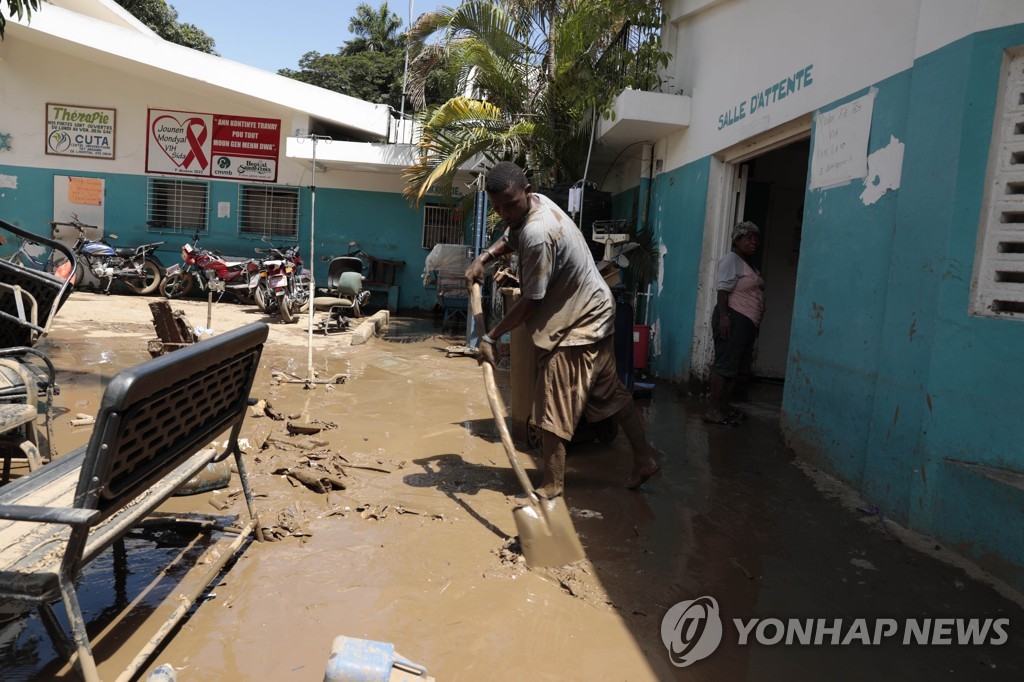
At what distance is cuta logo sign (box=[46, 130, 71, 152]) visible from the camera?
1373cm

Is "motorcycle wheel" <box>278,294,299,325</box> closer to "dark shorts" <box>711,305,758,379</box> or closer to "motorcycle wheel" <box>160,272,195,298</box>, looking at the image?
"motorcycle wheel" <box>160,272,195,298</box>

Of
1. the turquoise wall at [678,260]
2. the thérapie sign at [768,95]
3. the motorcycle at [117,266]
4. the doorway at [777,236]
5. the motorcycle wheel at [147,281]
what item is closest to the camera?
the thérapie sign at [768,95]

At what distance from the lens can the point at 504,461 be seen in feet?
14.3

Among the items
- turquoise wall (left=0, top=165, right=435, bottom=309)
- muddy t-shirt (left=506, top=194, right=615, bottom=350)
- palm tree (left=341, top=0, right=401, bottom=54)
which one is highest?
palm tree (left=341, top=0, right=401, bottom=54)

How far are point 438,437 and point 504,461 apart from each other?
0.64 meters

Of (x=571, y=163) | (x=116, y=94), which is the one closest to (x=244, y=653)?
(x=571, y=163)

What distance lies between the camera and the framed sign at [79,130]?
13.7m

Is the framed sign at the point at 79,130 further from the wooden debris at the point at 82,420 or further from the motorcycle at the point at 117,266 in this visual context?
the wooden debris at the point at 82,420

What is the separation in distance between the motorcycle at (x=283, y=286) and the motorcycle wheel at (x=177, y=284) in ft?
5.65

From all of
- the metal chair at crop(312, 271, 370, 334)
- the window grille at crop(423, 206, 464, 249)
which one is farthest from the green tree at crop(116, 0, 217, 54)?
the metal chair at crop(312, 271, 370, 334)

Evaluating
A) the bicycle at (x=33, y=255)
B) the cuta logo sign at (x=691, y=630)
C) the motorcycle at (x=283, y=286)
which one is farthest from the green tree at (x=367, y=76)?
the cuta logo sign at (x=691, y=630)

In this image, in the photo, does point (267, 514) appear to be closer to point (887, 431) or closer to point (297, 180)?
point (887, 431)

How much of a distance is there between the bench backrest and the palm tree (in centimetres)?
3119

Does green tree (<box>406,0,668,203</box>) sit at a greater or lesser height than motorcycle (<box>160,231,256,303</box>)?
greater
